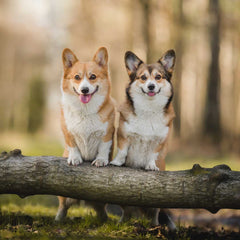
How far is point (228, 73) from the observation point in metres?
12.9

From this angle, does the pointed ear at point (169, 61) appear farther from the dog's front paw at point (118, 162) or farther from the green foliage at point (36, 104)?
the green foliage at point (36, 104)

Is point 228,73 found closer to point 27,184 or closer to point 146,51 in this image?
A: point 146,51

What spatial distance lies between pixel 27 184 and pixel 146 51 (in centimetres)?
874

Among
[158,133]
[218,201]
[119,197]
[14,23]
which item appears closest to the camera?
[218,201]

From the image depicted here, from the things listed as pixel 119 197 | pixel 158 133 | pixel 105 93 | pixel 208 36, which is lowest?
pixel 119 197

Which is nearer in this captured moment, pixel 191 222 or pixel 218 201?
pixel 218 201

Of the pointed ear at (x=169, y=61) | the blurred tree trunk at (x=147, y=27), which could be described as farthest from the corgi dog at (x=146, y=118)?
the blurred tree trunk at (x=147, y=27)

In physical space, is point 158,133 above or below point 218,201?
above

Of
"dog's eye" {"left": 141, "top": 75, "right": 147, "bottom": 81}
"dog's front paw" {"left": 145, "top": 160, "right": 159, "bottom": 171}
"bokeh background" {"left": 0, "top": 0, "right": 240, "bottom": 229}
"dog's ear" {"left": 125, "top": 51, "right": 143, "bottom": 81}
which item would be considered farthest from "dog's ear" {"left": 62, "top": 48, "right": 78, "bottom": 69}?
"bokeh background" {"left": 0, "top": 0, "right": 240, "bottom": 229}

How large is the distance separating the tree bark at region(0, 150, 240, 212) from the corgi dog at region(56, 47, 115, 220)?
0.23 metres

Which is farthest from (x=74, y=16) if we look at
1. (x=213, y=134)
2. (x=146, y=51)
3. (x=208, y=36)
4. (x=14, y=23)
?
(x=213, y=134)

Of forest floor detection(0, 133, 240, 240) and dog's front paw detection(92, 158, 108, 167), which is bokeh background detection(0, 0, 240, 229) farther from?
dog's front paw detection(92, 158, 108, 167)

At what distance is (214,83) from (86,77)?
801cm

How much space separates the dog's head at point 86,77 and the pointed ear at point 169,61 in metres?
0.72
